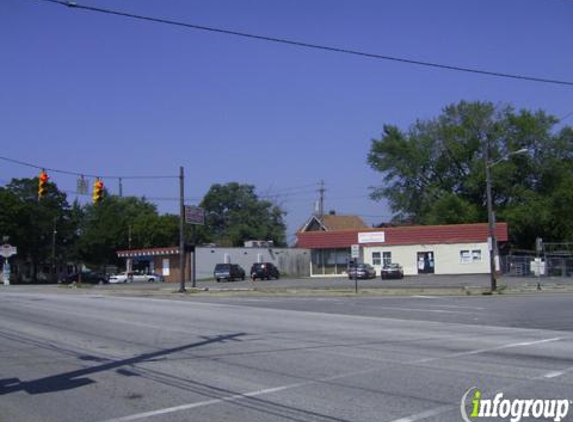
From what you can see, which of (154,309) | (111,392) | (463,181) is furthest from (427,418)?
(463,181)

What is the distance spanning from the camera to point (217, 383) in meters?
9.92

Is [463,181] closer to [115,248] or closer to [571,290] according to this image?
[571,290]

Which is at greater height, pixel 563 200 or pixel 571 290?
pixel 563 200

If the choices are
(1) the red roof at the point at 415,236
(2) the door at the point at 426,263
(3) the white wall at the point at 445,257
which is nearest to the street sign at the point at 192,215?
(1) the red roof at the point at 415,236

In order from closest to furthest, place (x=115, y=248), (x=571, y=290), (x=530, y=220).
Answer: (x=571, y=290), (x=530, y=220), (x=115, y=248)

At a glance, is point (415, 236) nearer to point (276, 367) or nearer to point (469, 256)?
point (469, 256)

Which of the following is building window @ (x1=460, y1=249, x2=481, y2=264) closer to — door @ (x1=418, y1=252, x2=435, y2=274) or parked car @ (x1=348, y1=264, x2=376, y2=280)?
door @ (x1=418, y1=252, x2=435, y2=274)

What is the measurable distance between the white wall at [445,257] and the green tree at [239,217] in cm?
5617

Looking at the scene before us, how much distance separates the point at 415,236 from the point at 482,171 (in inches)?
621

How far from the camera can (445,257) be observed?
63.8m

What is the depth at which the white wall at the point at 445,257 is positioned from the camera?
6266 cm

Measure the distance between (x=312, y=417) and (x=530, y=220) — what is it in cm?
6917

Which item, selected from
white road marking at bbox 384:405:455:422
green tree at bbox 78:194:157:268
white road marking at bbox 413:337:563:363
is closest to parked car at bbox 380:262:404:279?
white road marking at bbox 413:337:563:363

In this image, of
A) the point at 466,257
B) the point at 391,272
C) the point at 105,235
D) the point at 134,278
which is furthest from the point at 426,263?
the point at 105,235
